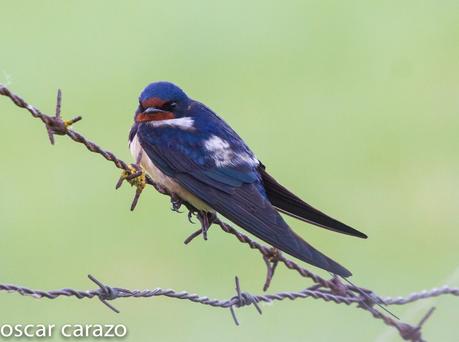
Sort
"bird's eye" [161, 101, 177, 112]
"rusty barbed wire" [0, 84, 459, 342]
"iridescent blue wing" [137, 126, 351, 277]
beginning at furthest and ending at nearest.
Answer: "bird's eye" [161, 101, 177, 112] < "iridescent blue wing" [137, 126, 351, 277] < "rusty barbed wire" [0, 84, 459, 342]

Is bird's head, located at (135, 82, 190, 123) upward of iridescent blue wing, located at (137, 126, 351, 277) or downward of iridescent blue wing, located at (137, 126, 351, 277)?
upward

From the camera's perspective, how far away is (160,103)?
420 cm

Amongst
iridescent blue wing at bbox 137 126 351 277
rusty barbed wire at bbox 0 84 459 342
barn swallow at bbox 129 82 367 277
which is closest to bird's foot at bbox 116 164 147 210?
rusty barbed wire at bbox 0 84 459 342

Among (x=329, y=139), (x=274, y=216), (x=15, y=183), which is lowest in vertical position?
(x=15, y=183)

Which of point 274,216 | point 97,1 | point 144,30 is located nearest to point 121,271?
point 274,216

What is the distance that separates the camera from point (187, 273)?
22.1 feet

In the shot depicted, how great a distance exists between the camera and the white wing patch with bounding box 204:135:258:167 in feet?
13.4

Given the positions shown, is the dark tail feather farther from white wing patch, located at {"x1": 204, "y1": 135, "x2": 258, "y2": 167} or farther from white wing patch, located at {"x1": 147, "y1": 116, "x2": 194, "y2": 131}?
white wing patch, located at {"x1": 147, "y1": 116, "x2": 194, "y2": 131}

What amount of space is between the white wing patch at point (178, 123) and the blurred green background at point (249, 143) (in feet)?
2.96

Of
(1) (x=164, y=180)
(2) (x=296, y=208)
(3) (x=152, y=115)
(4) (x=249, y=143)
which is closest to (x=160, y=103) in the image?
(3) (x=152, y=115)

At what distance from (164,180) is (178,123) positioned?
190 mm

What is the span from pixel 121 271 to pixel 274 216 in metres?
3.01

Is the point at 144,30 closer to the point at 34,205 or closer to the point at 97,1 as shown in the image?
the point at 97,1

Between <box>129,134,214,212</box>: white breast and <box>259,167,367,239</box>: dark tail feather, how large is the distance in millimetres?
198
